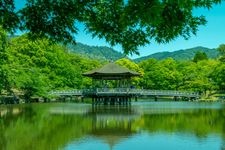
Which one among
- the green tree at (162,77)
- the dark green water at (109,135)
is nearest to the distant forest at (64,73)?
the green tree at (162,77)

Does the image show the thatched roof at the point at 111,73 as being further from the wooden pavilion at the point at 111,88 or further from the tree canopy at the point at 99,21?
the tree canopy at the point at 99,21

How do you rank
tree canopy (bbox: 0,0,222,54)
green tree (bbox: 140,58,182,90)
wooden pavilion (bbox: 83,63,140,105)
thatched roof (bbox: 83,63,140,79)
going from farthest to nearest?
green tree (bbox: 140,58,182,90), wooden pavilion (bbox: 83,63,140,105), thatched roof (bbox: 83,63,140,79), tree canopy (bbox: 0,0,222,54)

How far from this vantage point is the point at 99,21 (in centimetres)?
752

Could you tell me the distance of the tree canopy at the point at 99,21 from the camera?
652cm

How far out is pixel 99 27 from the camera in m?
7.48

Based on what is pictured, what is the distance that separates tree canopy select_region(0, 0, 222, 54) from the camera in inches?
257

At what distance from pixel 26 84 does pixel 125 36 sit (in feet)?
178

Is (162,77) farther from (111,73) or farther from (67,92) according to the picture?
(111,73)

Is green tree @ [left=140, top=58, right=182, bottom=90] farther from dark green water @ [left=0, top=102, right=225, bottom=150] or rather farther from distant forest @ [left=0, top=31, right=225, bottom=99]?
dark green water @ [left=0, top=102, right=225, bottom=150]

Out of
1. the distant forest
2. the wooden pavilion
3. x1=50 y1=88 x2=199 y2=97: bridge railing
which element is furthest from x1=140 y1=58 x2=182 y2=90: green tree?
the wooden pavilion

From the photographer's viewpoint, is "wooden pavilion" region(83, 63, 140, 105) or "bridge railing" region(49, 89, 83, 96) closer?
"wooden pavilion" region(83, 63, 140, 105)

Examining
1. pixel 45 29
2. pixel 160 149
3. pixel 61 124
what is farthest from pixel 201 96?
pixel 45 29

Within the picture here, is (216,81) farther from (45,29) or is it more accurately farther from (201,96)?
(45,29)

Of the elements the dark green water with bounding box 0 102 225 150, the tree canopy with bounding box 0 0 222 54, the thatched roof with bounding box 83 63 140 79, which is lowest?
the dark green water with bounding box 0 102 225 150
